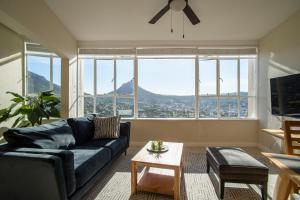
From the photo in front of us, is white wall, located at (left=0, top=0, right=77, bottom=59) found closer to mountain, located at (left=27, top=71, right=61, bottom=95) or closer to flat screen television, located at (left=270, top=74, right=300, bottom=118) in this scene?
mountain, located at (left=27, top=71, right=61, bottom=95)

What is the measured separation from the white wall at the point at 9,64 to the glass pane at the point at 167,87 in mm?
2801

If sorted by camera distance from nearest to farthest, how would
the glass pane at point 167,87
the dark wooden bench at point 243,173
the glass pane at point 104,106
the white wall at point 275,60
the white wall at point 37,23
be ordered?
the dark wooden bench at point 243,173 → the white wall at point 37,23 → the white wall at point 275,60 → the glass pane at point 167,87 → the glass pane at point 104,106

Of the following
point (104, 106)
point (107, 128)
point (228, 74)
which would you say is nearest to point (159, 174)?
point (107, 128)

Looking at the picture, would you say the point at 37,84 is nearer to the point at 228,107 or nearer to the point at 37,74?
the point at 37,74

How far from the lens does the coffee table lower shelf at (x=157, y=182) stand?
7.61 feet

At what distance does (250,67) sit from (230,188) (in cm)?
341

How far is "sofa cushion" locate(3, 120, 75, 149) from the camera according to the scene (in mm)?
2105

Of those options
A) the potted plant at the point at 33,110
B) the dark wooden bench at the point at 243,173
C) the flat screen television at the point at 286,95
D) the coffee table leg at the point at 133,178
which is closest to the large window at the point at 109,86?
the potted plant at the point at 33,110

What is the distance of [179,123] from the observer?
4.65m

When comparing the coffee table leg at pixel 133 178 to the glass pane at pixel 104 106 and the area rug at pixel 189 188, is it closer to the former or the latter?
the area rug at pixel 189 188

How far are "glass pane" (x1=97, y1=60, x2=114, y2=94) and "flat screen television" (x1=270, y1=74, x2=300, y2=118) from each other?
3.64m

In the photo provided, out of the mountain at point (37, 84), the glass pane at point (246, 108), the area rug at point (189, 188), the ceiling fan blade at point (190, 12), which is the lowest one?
the area rug at point (189, 188)

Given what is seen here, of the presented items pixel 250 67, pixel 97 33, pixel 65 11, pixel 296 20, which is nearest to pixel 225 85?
pixel 250 67

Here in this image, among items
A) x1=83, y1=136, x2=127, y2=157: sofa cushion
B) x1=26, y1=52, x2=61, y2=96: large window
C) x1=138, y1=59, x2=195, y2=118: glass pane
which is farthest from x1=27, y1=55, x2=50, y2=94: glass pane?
x1=83, y1=136, x2=127, y2=157: sofa cushion
